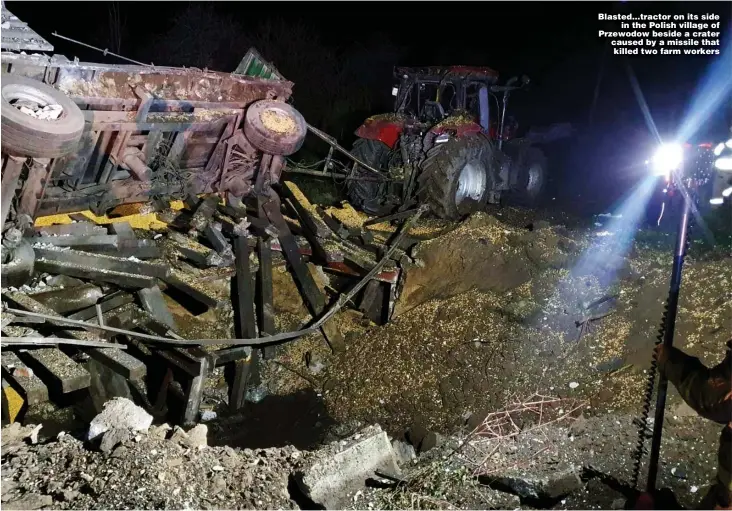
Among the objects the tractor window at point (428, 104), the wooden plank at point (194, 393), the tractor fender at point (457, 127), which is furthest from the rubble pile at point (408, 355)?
the tractor window at point (428, 104)

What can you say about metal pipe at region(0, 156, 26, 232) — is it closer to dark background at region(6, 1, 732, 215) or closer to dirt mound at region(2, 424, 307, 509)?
dirt mound at region(2, 424, 307, 509)

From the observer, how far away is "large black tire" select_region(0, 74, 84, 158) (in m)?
4.04

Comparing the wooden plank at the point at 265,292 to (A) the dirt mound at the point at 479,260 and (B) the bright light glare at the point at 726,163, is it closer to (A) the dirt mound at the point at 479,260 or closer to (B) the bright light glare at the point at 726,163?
(A) the dirt mound at the point at 479,260

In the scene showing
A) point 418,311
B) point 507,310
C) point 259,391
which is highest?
point 507,310

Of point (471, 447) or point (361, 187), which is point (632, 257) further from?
point (361, 187)

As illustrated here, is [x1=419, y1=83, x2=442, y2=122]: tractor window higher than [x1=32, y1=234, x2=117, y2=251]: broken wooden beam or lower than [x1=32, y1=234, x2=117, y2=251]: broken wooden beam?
A: higher

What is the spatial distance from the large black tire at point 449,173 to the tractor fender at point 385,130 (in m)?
0.74

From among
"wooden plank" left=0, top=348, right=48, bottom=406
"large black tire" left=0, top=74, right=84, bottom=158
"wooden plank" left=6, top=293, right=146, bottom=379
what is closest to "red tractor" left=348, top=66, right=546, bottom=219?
"large black tire" left=0, top=74, right=84, bottom=158

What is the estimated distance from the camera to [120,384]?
14.6ft

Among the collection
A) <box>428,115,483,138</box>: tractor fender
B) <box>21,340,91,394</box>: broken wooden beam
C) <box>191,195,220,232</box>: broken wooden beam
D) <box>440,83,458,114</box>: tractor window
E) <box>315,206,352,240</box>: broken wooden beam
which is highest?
<box>440,83,458,114</box>: tractor window

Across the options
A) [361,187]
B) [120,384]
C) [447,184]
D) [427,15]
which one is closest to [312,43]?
[427,15]

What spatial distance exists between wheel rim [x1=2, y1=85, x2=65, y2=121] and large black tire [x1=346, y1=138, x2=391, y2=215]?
4.49 metres

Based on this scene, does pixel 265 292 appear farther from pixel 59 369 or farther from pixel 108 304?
pixel 59 369

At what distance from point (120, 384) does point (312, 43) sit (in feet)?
43.3
